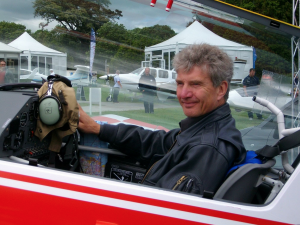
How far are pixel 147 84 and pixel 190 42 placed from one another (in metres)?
3.98

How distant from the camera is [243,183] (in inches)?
46.0

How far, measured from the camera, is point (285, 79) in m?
3.33

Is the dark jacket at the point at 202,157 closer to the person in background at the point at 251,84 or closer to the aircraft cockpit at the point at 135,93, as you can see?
the aircraft cockpit at the point at 135,93

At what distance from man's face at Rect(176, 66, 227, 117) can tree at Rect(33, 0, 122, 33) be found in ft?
16.3

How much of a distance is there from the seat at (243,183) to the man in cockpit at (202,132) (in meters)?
0.05

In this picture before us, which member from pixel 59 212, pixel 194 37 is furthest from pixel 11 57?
pixel 59 212

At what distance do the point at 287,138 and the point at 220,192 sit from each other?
1.25ft

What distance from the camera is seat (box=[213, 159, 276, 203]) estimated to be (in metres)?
1.14

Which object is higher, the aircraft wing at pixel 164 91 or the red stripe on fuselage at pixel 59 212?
the aircraft wing at pixel 164 91

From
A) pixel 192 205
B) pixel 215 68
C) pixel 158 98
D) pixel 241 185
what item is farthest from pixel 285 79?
pixel 158 98

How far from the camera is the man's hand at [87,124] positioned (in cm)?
189

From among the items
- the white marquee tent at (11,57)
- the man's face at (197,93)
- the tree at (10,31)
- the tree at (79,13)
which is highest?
the tree at (79,13)

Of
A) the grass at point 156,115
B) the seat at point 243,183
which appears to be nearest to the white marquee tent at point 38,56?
the grass at point 156,115

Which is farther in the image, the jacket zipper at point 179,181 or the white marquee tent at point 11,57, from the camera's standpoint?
the white marquee tent at point 11,57
